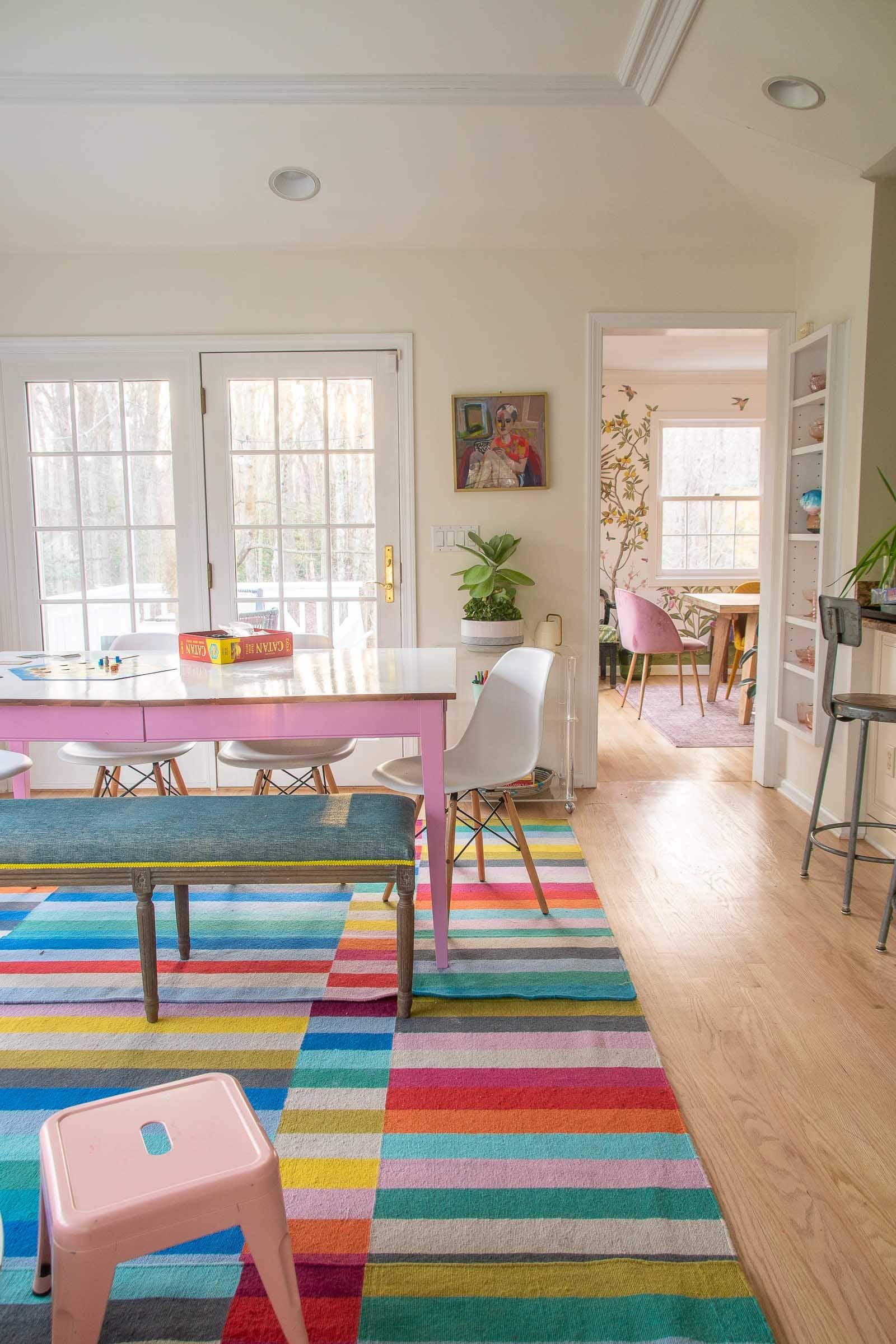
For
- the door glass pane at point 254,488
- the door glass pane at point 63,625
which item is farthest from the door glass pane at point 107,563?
the door glass pane at point 254,488

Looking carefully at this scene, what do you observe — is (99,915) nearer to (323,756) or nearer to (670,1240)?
(323,756)

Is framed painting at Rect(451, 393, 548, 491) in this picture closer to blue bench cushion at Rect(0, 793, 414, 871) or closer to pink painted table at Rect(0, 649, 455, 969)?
pink painted table at Rect(0, 649, 455, 969)

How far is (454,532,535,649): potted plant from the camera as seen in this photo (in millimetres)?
4000

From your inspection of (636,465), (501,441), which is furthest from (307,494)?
(636,465)

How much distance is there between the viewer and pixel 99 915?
9.65 feet

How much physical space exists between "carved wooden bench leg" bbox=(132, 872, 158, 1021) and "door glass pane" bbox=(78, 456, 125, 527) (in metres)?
2.49

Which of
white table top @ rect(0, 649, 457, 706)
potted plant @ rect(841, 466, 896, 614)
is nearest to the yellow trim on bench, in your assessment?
white table top @ rect(0, 649, 457, 706)

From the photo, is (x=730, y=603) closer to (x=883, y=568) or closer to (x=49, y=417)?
(x=883, y=568)

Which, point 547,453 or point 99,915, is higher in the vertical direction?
point 547,453

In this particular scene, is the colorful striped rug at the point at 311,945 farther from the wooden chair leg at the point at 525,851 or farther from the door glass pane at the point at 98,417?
the door glass pane at the point at 98,417

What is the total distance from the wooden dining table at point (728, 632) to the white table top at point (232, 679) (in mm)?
3224

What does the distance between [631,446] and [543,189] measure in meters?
3.97

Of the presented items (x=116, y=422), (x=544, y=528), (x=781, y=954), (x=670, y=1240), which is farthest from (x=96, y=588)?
(x=670, y=1240)

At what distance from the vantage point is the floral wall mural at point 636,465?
7492 millimetres
